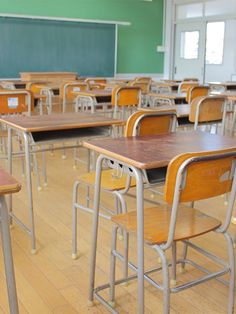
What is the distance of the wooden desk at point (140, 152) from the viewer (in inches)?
64.3

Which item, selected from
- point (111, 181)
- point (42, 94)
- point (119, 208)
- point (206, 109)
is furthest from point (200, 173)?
point (42, 94)

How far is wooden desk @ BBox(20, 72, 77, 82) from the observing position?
884 centimetres

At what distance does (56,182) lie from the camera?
416cm

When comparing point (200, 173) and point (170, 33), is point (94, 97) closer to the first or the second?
point (200, 173)

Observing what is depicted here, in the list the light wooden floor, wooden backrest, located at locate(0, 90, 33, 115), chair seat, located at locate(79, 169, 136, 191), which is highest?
wooden backrest, located at locate(0, 90, 33, 115)

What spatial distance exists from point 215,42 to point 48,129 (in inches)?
334

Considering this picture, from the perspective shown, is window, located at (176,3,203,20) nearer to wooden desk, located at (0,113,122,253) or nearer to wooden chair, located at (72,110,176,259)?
wooden desk, located at (0,113,122,253)

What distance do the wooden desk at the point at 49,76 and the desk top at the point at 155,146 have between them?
6.97 metres

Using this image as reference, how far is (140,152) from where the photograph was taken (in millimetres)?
1795

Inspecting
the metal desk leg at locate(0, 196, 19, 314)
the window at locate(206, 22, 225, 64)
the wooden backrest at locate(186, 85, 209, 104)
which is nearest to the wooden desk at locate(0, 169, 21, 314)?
the metal desk leg at locate(0, 196, 19, 314)

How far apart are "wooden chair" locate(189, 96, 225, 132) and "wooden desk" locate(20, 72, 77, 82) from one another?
18.5 ft

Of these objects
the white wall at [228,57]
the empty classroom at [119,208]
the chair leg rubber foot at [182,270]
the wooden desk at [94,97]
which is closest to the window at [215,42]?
the white wall at [228,57]

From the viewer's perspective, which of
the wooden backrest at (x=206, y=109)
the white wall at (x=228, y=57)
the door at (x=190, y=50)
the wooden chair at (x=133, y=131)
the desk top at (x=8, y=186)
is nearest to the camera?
the desk top at (x=8, y=186)

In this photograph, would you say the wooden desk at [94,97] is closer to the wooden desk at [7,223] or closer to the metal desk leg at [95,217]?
the metal desk leg at [95,217]
